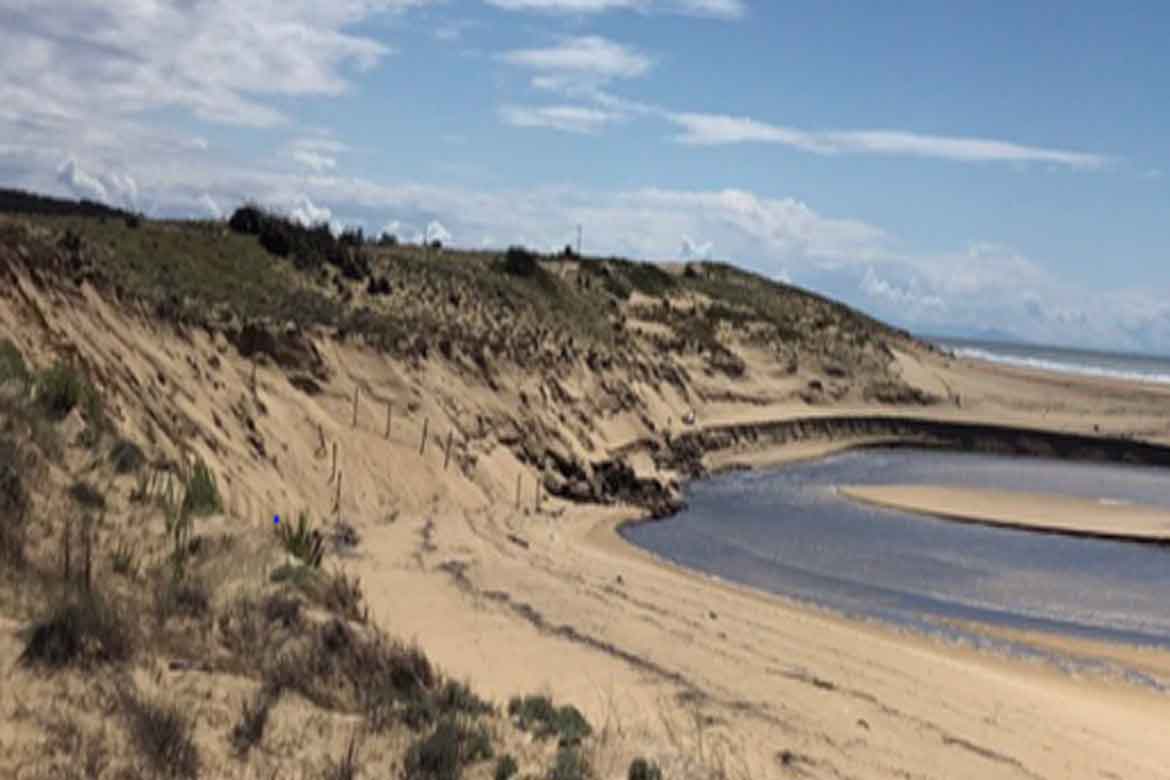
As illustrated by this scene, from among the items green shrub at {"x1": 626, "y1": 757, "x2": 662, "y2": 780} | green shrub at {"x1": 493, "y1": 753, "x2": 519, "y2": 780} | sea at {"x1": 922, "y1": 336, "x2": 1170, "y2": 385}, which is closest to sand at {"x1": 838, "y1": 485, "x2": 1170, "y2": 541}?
green shrub at {"x1": 626, "y1": 757, "x2": 662, "y2": 780}

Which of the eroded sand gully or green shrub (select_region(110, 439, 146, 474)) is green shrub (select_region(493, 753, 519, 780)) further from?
green shrub (select_region(110, 439, 146, 474))

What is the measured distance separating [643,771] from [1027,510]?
2773 centimetres

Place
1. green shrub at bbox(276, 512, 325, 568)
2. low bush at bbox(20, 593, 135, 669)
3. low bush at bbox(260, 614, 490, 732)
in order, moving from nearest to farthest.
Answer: low bush at bbox(20, 593, 135, 669)
low bush at bbox(260, 614, 490, 732)
green shrub at bbox(276, 512, 325, 568)

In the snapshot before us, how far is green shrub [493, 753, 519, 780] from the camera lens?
25.6ft

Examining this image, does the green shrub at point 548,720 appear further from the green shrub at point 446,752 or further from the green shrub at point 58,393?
the green shrub at point 58,393

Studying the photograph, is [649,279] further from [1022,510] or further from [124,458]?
[124,458]

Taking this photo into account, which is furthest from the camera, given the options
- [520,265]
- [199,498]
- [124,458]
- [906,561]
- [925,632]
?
[520,265]

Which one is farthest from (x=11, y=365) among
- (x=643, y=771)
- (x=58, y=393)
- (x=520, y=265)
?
(x=520, y=265)

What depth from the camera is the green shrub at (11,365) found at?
39.8 ft

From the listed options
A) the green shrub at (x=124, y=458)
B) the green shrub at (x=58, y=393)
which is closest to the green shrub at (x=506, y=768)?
the green shrub at (x=124, y=458)

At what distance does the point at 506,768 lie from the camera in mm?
7898

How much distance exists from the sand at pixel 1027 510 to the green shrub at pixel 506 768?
83.2 feet

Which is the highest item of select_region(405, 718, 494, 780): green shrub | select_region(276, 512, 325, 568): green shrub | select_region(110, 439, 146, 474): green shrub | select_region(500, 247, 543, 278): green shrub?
select_region(500, 247, 543, 278): green shrub

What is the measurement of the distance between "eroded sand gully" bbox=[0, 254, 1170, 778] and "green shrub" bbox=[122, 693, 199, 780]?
1.04 metres
